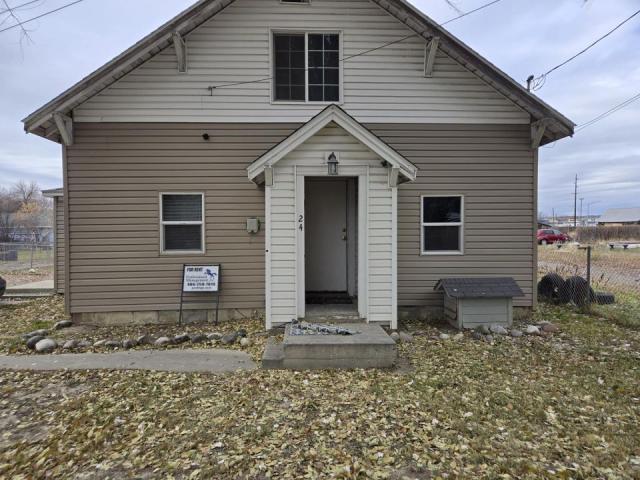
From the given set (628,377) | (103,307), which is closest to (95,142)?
(103,307)

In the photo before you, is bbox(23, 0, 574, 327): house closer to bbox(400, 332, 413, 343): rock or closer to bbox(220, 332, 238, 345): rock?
bbox(400, 332, 413, 343): rock

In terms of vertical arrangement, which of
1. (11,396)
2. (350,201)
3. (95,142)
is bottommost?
(11,396)

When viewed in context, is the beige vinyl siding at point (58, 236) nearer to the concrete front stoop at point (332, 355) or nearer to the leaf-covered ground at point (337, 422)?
the leaf-covered ground at point (337, 422)

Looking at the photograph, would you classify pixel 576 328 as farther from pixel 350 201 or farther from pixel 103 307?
pixel 103 307

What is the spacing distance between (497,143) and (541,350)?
389 centimetres

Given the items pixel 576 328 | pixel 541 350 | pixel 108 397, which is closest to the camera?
pixel 108 397

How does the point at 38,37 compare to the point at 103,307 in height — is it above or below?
above

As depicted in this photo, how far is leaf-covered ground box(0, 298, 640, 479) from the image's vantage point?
9.05 feet

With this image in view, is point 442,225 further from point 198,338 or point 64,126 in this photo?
point 64,126

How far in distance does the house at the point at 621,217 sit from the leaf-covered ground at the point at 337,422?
8125cm

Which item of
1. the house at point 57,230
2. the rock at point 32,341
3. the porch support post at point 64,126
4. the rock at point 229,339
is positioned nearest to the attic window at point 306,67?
the porch support post at point 64,126

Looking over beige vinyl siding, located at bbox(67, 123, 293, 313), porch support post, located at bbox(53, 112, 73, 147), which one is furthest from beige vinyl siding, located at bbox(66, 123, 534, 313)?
porch support post, located at bbox(53, 112, 73, 147)

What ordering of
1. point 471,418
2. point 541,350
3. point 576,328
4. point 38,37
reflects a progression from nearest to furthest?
point 471,418 < point 38,37 < point 541,350 < point 576,328

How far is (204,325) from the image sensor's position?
6703 mm
